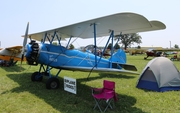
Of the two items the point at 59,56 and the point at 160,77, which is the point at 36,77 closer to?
the point at 59,56

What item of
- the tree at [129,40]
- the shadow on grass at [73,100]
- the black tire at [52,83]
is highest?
the tree at [129,40]

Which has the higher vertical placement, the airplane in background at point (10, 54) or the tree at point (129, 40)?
the tree at point (129, 40)

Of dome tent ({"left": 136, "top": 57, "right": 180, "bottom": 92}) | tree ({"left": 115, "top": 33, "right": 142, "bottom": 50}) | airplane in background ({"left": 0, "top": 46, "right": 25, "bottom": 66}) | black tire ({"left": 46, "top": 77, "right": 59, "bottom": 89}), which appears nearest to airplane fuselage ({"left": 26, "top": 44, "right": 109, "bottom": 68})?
black tire ({"left": 46, "top": 77, "right": 59, "bottom": 89})

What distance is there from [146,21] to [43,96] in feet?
14.6

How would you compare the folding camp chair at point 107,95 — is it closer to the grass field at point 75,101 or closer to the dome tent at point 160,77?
the grass field at point 75,101

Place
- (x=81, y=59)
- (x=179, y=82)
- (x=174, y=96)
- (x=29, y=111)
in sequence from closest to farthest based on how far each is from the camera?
(x=29, y=111) < (x=174, y=96) < (x=179, y=82) < (x=81, y=59)

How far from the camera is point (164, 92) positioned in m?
6.19

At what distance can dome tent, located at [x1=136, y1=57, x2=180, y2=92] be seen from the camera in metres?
6.35

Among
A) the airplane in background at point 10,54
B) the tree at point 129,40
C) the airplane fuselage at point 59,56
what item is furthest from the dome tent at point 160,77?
the tree at point 129,40

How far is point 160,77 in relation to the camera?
635cm

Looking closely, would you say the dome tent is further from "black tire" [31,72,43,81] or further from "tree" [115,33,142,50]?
"tree" [115,33,142,50]

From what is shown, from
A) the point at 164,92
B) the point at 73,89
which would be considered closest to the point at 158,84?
the point at 164,92

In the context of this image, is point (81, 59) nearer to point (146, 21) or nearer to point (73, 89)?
point (73, 89)

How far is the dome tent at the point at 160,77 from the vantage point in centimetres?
635
